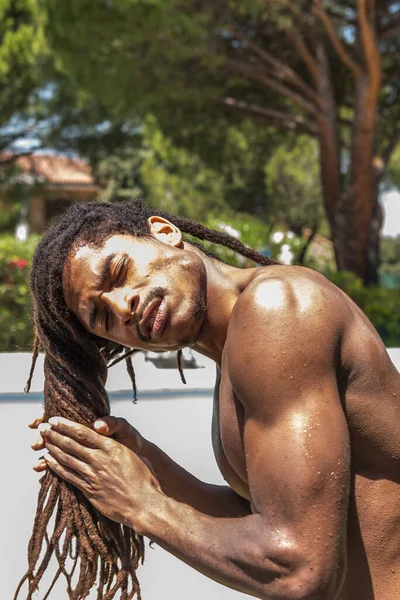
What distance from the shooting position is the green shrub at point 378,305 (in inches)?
343

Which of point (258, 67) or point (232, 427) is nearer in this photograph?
point (232, 427)

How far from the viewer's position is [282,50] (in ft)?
35.2

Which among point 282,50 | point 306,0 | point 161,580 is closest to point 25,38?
point 282,50

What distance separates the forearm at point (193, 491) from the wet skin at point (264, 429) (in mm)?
11

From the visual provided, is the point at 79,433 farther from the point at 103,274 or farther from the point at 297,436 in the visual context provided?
the point at 297,436

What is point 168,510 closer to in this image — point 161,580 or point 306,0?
point 161,580

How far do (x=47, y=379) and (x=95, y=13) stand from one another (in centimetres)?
845

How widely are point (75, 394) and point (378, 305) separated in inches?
293

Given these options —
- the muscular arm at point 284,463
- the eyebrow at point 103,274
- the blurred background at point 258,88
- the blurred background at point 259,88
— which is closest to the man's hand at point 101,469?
the muscular arm at point 284,463

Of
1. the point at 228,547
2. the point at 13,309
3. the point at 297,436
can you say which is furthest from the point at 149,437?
the point at 13,309

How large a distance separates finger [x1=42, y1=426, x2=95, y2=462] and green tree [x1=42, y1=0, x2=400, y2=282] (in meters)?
7.51

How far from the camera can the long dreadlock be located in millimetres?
1629

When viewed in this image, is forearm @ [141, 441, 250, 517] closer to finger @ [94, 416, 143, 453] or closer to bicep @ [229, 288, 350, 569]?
finger @ [94, 416, 143, 453]

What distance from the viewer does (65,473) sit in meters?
1.59
